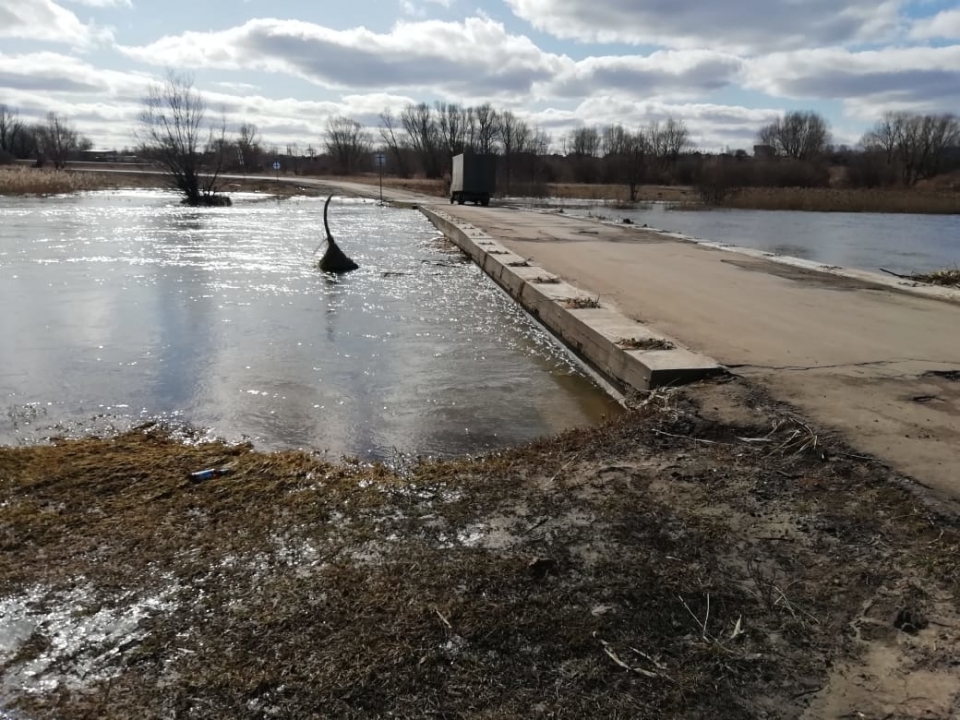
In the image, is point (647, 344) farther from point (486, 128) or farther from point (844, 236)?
point (486, 128)

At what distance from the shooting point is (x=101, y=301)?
10.5 meters

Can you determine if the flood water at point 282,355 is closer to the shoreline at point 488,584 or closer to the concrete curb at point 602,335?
the concrete curb at point 602,335

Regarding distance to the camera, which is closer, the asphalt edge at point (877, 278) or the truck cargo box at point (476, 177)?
the asphalt edge at point (877, 278)

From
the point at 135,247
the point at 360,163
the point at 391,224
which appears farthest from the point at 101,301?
the point at 360,163

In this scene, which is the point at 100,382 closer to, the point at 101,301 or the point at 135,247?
the point at 101,301

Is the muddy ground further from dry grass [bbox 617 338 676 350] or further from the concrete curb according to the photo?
dry grass [bbox 617 338 676 350]

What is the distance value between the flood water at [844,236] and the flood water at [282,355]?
397 inches

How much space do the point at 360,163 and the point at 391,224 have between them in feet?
299

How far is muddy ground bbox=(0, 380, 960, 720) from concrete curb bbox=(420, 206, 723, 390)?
1.22 meters

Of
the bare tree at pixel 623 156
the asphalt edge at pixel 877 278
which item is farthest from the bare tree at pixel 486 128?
the asphalt edge at pixel 877 278

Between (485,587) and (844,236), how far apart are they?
26956 mm

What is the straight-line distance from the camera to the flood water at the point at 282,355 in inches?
218

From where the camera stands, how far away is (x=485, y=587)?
3.03m

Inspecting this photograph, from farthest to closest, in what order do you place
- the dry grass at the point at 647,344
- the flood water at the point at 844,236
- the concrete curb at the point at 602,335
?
the flood water at the point at 844,236
the dry grass at the point at 647,344
the concrete curb at the point at 602,335
